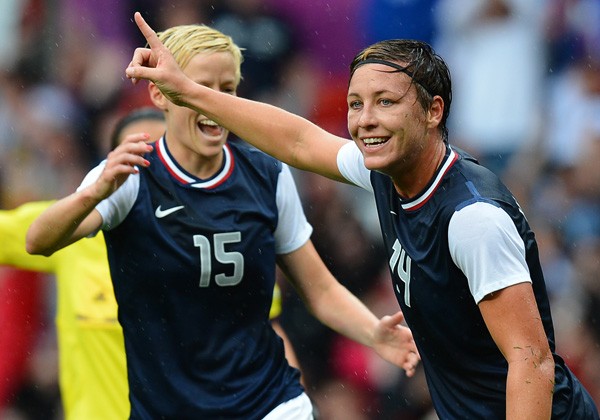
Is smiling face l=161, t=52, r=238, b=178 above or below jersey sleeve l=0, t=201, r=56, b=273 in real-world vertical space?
above

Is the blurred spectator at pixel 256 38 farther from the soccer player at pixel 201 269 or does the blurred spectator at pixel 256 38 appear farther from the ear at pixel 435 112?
the ear at pixel 435 112

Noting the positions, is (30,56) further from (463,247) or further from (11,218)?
(463,247)

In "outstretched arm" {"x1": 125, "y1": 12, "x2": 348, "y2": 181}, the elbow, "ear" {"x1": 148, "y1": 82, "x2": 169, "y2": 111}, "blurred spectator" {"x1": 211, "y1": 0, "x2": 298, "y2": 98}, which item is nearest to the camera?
"outstretched arm" {"x1": 125, "y1": 12, "x2": 348, "y2": 181}

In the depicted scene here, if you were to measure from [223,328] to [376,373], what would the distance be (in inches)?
123

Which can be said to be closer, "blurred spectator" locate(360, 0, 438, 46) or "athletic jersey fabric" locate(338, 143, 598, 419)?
"athletic jersey fabric" locate(338, 143, 598, 419)

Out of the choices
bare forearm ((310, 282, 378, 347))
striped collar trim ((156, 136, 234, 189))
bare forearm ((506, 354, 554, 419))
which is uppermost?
striped collar trim ((156, 136, 234, 189))

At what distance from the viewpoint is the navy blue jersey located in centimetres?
443

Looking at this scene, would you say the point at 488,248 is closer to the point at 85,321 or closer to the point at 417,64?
the point at 417,64

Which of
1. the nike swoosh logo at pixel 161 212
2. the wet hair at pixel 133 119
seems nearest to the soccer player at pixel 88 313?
the wet hair at pixel 133 119

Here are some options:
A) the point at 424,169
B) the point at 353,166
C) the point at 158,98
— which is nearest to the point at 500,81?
the point at 158,98

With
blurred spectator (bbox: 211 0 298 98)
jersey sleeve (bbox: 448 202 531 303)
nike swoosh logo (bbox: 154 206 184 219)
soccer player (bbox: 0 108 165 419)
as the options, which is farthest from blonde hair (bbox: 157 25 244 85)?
blurred spectator (bbox: 211 0 298 98)

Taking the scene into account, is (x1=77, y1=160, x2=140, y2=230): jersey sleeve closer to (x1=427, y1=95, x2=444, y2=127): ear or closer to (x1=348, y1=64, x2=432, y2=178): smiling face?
(x1=348, y1=64, x2=432, y2=178): smiling face

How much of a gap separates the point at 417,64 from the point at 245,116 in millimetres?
676

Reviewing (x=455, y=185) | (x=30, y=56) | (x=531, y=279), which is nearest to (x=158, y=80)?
(x=455, y=185)
